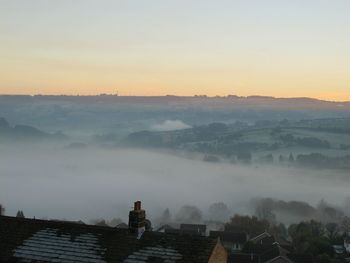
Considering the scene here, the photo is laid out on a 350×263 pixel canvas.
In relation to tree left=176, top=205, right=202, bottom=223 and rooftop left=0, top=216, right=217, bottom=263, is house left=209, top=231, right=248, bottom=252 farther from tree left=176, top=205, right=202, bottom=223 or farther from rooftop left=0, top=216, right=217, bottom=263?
tree left=176, top=205, right=202, bottom=223

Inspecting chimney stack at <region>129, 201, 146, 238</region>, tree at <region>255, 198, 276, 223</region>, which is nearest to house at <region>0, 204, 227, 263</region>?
chimney stack at <region>129, 201, 146, 238</region>

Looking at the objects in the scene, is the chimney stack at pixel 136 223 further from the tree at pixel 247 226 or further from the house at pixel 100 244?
the tree at pixel 247 226

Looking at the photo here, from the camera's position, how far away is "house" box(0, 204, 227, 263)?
69.8 feet

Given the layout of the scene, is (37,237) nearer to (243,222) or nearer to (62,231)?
(62,231)

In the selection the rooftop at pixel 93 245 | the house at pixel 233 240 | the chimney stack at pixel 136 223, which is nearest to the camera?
the rooftop at pixel 93 245

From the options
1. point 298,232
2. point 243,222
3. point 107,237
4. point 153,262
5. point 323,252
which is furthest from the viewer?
point 243,222

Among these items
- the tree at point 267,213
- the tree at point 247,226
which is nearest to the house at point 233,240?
the tree at point 247,226

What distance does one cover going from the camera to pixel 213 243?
2202 centimetres

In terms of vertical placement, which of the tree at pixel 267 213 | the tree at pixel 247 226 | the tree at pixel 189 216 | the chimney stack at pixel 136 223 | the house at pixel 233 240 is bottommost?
the tree at pixel 189 216

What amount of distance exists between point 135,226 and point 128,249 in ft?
3.79

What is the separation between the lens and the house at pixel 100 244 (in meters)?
21.3

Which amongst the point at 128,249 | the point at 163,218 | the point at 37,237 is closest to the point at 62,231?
the point at 37,237

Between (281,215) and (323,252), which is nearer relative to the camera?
(323,252)

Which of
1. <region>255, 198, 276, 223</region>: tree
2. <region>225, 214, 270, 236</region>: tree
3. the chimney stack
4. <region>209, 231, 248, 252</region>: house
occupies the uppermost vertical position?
the chimney stack
